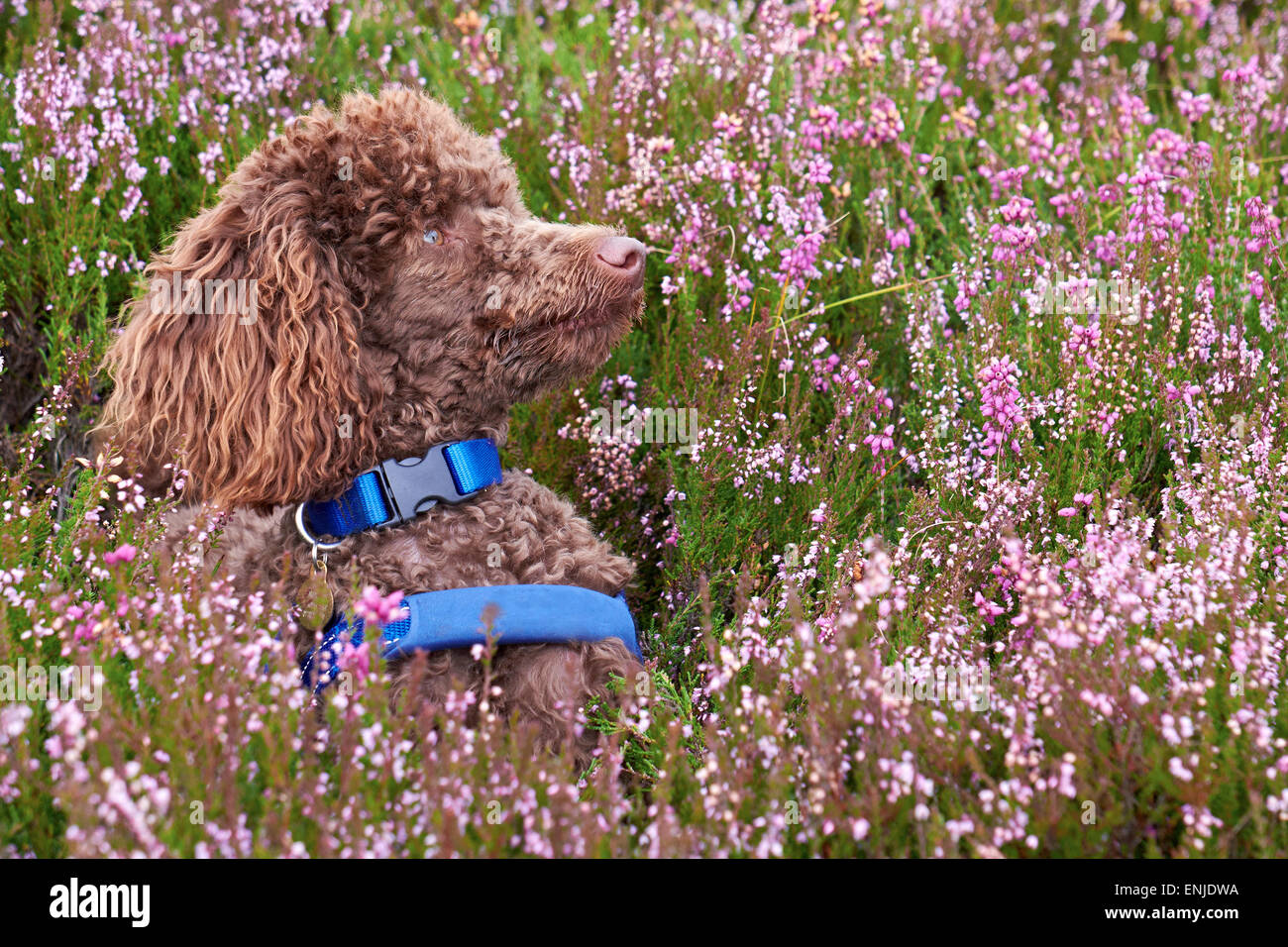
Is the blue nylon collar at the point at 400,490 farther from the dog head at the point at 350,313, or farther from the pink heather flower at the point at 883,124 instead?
the pink heather flower at the point at 883,124

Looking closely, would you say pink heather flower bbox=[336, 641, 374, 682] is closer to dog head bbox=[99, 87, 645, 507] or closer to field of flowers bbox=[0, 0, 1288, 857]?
field of flowers bbox=[0, 0, 1288, 857]

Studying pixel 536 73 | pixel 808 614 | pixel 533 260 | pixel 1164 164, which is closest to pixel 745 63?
pixel 536 73

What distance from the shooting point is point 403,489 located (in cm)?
281

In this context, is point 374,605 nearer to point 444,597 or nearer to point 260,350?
point 444,597

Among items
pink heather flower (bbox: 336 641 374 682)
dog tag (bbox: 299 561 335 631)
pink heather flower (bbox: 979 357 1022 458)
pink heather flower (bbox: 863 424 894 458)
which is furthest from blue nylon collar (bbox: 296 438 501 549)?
pink heather flower (bbox: 979 357 1022 458)

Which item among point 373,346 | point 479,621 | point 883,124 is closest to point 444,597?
Result: point 479,621

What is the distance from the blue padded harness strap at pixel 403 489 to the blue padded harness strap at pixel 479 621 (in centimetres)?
30

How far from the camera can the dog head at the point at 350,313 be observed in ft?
9.09

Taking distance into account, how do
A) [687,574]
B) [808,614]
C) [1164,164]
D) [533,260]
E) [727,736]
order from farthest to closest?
[1164,164]
[687,574]
[533,260]
[808,614]
[727,736]

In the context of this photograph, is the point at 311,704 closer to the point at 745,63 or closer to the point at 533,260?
the point at 533,260

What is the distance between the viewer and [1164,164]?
175 inches

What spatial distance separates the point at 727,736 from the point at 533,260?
1512 mm

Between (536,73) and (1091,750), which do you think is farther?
(536,73)
